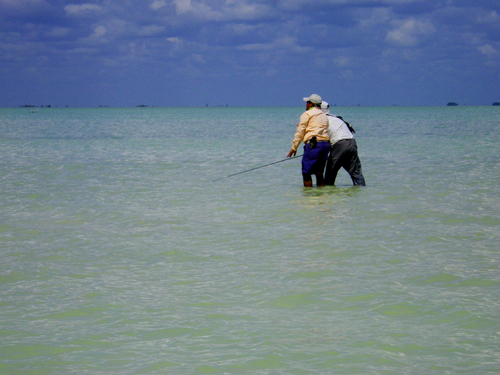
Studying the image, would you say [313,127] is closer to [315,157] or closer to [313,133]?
[313,133]

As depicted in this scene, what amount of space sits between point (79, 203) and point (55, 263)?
435 cm

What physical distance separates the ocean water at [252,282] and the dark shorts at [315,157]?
0.51 m

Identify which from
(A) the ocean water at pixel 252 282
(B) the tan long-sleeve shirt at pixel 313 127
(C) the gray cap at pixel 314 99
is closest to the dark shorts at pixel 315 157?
(B) the tan long-sleeve shirt at pixel 313 127

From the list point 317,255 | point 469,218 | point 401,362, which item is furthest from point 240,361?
point 469,218

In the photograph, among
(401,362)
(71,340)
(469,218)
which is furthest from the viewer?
(469,218)

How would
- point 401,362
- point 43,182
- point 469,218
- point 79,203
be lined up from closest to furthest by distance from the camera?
point 401,362 → point 469,218 → point 79,203 → point 43,182

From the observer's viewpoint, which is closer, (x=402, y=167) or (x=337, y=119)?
(x=337, y=119)

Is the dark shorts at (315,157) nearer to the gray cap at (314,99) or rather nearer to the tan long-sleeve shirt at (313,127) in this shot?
the tan long-sleeve shirt at (313,127)

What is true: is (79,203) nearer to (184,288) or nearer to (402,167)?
(184,288)

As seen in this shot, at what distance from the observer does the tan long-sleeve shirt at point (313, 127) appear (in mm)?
11094

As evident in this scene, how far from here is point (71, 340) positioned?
4223 millimetres

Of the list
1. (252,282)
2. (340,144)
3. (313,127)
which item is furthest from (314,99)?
(252,282)

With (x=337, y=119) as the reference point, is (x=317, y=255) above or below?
below

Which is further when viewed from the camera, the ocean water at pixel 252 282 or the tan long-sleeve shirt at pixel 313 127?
the tan long-sleeve shirt at pixel 313 127
